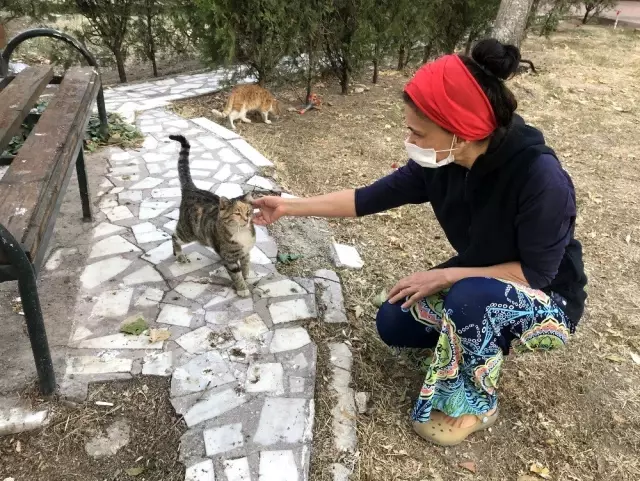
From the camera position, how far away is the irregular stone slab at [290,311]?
9.58 ft

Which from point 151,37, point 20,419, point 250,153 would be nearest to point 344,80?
point 250,153

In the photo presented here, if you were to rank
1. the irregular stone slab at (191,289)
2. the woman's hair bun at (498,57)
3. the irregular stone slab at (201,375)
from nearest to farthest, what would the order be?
the woman's hair bun at (498,57) < the irregular stone slab at (201,375) < the irregular stone slab at (191,289)

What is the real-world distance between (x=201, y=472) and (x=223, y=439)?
17 cm

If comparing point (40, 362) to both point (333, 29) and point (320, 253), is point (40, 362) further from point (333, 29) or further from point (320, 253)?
point (333, 29)

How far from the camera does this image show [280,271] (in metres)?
3.38

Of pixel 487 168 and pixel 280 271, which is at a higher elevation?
pixel 487 168

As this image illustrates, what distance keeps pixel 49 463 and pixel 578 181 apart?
16.6 ft

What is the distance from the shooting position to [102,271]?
3205 millimetres

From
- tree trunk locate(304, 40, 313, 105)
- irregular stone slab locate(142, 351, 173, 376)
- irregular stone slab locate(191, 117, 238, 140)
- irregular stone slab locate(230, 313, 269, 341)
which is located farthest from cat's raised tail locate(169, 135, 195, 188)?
tree trunk locate(304, 40, 313, 105)

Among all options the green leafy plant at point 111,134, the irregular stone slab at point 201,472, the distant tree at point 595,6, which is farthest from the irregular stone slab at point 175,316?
the distant tree at point 595,6

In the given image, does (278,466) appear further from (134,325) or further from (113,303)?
(113,303)

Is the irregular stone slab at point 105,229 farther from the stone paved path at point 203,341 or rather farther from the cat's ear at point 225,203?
the cat's ear at point 225,203

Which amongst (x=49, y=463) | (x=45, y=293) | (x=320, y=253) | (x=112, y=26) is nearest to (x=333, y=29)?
(x=112, y=26)

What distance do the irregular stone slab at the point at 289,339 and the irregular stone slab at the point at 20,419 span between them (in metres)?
1.05
